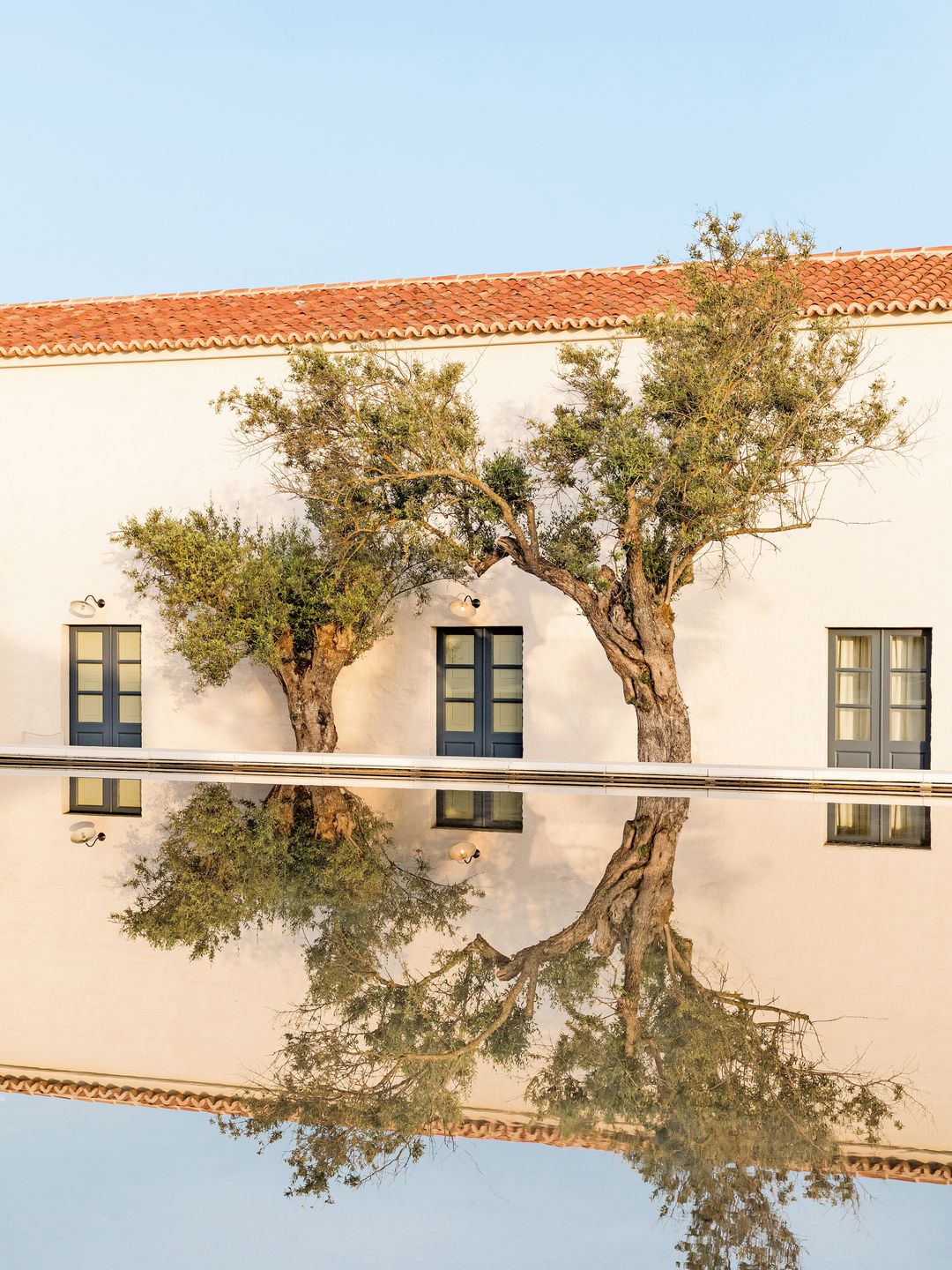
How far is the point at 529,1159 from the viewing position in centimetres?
438

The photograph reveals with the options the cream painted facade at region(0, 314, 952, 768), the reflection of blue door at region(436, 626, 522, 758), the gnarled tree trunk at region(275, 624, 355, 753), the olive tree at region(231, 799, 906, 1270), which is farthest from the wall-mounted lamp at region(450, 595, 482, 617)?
the olive tree at region(231, 799, 906, 1270)

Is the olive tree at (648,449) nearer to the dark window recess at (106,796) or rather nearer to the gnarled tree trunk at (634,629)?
the gnarled tree trunk at (634,629)

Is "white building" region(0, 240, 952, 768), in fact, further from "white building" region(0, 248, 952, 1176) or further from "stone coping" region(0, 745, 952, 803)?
"stone coping" region(0, 745, 952, 803)

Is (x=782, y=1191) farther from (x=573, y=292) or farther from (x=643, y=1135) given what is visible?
(x=573, y=292)

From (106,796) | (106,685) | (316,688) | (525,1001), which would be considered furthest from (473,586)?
(525,1001)

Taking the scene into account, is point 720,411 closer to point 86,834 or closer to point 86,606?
point 86,834

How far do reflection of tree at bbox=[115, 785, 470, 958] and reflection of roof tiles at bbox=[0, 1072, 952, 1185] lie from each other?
6.15ft

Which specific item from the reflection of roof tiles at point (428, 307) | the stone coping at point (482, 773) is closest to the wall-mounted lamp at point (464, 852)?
the stone coping at point (482, 773)

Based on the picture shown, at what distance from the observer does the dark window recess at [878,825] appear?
10.7m

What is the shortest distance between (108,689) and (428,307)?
681 centimetres

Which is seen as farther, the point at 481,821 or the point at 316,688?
the point at 316,688

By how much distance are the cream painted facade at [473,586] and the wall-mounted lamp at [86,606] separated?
0.54ft

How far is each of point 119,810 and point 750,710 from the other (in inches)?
309

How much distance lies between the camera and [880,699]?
16.2m
